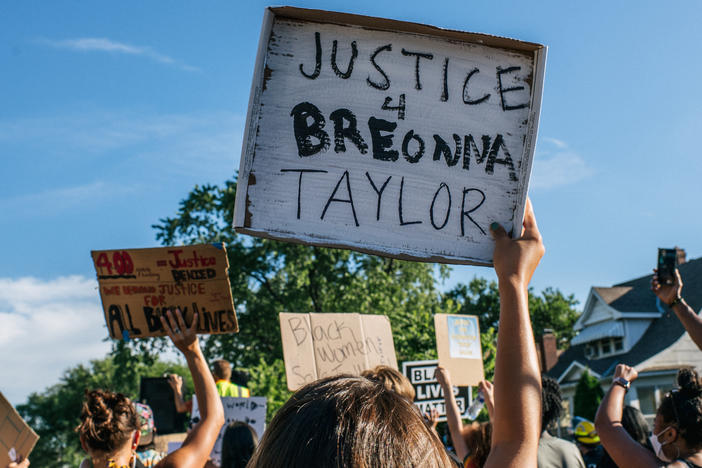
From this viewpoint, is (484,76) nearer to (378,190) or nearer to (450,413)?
(378,190)

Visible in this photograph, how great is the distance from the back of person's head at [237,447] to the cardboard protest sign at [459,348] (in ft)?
9.16

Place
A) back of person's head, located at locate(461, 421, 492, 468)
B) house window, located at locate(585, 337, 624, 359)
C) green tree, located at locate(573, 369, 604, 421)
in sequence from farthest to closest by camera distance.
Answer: house window, located at locate(585, 337, 624, 359) < green tree, located at locate(573, 369, 604, 421) < back of person's head, located at locate(461, 421, 492, 468)

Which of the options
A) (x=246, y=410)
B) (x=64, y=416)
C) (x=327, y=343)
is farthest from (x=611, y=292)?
(x=64, y=416)

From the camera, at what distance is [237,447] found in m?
4.10

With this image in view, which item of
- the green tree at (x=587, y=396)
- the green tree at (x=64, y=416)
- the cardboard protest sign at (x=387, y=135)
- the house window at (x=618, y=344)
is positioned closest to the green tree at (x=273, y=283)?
the green tree at (x=587, y=396)

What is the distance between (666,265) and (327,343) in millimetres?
3249

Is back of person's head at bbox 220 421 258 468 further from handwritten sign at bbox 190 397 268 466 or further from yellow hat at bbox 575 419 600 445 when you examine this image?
yellow hat at bbox 575 419 600 445

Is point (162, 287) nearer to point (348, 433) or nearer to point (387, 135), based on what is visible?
point (387, 135)

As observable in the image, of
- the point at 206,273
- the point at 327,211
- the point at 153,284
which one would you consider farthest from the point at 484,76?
the point at 153,284

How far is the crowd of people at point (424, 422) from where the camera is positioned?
39.2 inches

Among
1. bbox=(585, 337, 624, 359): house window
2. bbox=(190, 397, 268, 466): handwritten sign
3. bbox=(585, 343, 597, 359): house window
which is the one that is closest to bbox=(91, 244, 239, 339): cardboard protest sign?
bbox=(190, 397, 268, 466): handwritten sign

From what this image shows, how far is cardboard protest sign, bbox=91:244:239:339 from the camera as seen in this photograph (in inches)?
130

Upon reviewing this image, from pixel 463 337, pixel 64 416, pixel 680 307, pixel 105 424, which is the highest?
pixel 680 307

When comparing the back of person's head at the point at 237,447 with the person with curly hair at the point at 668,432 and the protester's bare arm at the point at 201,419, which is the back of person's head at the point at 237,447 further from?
the person with curly hair at the point at 668,432
